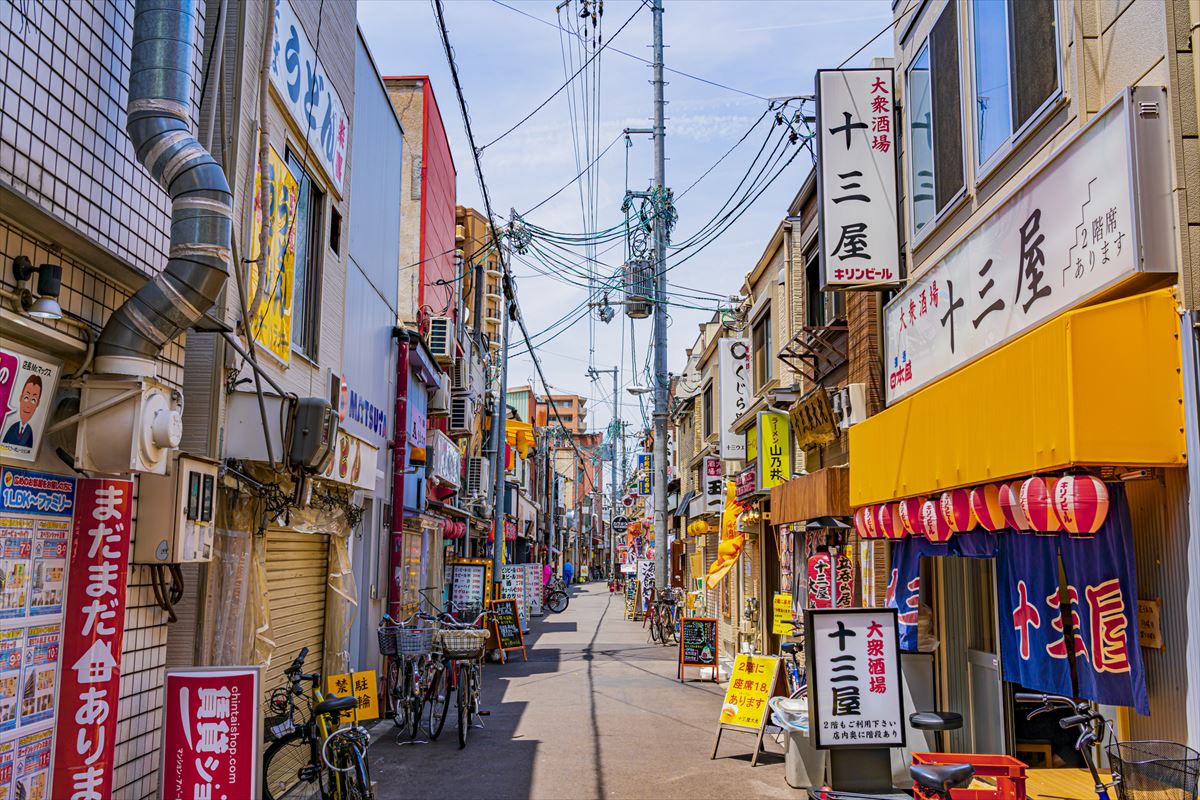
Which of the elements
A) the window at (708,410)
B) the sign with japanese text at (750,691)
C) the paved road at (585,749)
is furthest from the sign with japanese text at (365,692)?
the window at (708,410)

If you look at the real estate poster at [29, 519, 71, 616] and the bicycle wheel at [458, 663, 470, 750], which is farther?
the bicycle wheel at [458, 663, 470, 750]

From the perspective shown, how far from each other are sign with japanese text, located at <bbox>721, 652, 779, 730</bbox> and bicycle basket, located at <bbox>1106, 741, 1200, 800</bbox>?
652 cm

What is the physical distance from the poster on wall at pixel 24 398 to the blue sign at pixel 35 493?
14cm

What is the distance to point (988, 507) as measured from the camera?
24.1 ft

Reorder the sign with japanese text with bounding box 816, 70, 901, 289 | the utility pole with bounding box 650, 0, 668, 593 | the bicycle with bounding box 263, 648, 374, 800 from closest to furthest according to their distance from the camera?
the bicycle with bounding box 263, 648, 374, 800 → the sign with japanese text with bounding box 816, 70, 901, 289 → the utility pole with bounding box 650, 0, 668, 593

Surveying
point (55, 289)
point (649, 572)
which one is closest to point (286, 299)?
point (55, 289)

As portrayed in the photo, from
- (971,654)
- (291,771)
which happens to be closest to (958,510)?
(971,654)

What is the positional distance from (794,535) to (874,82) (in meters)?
7.74

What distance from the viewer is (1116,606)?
583 cm

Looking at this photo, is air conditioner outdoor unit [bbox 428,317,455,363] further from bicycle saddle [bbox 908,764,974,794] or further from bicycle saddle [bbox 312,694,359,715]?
bicycle saddle [bbox 908,764,974,794]

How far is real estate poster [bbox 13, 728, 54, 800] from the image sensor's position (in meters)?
5.25

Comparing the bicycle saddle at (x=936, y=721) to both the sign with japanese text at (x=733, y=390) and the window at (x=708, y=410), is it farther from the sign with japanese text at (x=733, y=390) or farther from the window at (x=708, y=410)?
the window at (x=708, y=410)

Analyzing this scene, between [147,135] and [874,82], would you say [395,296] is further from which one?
[147,135]

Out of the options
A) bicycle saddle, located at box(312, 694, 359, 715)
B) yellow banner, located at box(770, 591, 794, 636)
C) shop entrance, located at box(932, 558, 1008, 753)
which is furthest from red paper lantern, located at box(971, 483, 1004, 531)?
yellow banner, located at box(770, 591, 794, 636)
